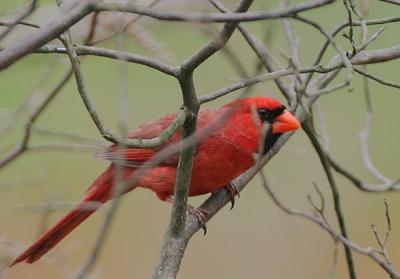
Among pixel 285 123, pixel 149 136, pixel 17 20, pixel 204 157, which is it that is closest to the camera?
pixel 17 20

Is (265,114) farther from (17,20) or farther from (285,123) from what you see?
(17,20)

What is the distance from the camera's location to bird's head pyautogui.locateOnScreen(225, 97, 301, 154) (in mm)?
3188

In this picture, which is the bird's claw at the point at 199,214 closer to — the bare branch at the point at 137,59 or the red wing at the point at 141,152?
the red wing at the point at 141,152

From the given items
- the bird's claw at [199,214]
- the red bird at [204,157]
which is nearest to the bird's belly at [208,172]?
the red bird at [204,157]

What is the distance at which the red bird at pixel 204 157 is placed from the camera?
3279mm

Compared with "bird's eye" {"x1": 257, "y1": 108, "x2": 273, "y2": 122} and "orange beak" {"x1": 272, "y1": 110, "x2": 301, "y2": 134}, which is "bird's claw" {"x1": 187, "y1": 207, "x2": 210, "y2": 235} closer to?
"orange beak" {"x1": 272, "y1": 110, "x2": 301, "y2": 134}

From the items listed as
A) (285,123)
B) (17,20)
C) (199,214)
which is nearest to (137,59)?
(17,20)

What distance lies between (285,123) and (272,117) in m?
0.15

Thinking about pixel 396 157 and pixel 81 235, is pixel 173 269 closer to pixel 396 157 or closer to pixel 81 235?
pixel 81 235

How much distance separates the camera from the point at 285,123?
10.6 feet

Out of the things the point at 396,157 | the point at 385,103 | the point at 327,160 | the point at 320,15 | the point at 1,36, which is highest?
the point at 320,15

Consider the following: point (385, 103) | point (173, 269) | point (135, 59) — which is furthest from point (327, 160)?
point (385, 103)

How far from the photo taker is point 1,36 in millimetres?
1663

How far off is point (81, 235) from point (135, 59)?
10.5ft
